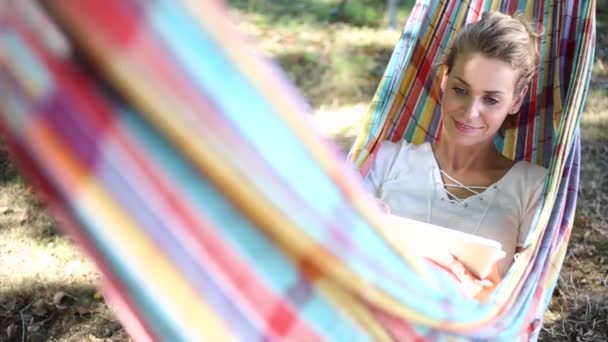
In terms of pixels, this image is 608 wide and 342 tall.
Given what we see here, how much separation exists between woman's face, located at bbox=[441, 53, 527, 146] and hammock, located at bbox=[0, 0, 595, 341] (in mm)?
548

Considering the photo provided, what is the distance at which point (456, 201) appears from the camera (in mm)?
1426

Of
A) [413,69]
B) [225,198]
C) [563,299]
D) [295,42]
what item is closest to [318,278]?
[225,198]

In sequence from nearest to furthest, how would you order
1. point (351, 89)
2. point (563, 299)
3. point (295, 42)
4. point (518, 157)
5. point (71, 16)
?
point (71, 16), point (518, 157), point (563, 299), point (351, 89), point (295, 42)

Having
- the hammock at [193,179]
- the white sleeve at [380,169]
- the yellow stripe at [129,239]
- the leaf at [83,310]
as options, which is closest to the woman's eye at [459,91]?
the white sleeve at [380,169]

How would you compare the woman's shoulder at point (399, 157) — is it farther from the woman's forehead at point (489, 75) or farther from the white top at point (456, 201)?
the woman's forehead at point (489, 75)

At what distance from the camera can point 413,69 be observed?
170 centimetres

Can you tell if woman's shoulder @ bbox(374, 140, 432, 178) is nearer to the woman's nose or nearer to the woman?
the woman

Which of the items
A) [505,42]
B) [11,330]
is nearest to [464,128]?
[505,42]

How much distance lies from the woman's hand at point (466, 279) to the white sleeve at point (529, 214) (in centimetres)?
14

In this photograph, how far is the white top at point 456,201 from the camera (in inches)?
53.1

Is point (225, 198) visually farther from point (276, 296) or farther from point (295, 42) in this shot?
point (295, 42)

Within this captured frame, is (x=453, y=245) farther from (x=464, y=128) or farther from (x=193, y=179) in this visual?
(x=193, y=179)

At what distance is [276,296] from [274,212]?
12 centimetres

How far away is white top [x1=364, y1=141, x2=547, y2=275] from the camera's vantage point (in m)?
1.35
